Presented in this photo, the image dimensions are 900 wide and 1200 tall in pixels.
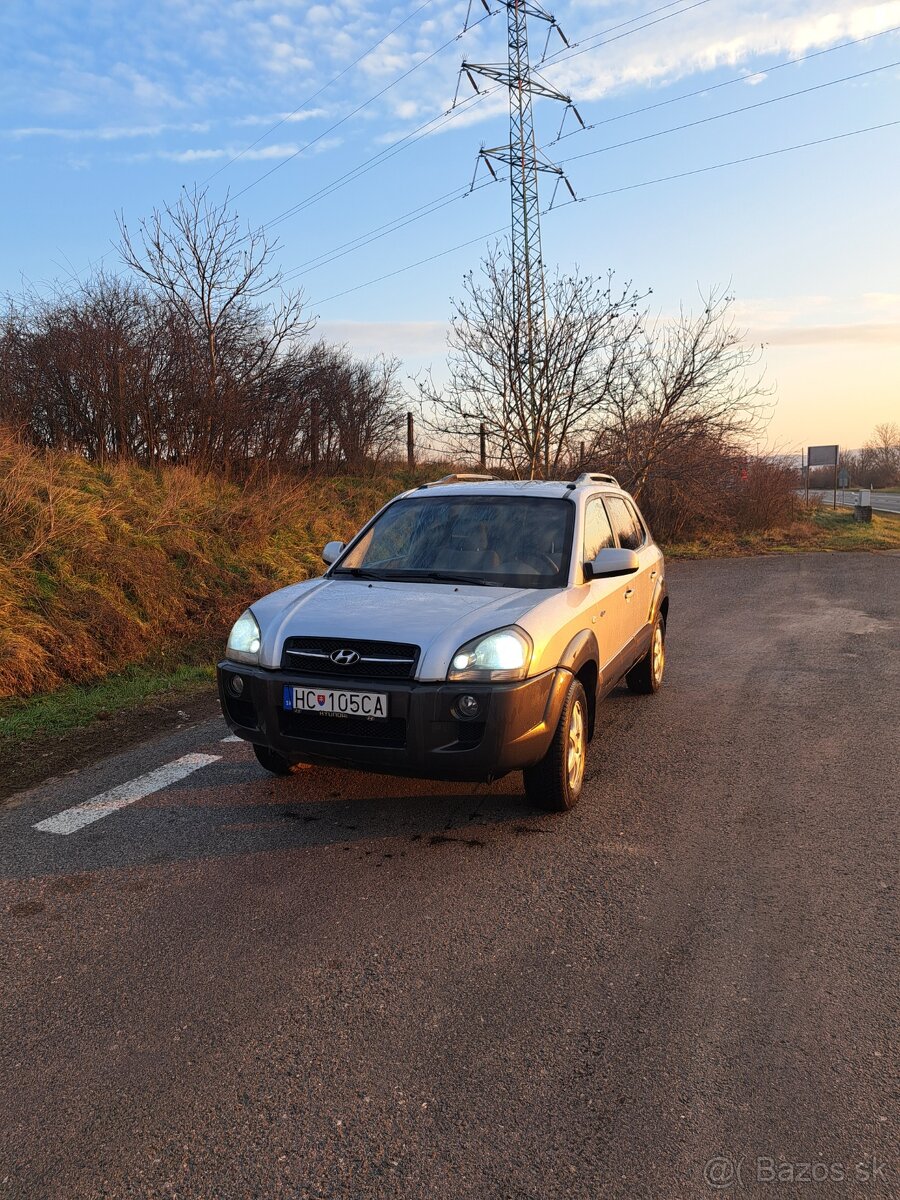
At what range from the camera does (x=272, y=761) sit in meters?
4.96

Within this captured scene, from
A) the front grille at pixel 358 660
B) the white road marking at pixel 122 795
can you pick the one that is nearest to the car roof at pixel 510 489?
the front grille at pixel 358 660

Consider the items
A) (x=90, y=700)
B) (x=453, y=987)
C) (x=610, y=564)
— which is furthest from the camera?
(x=90, y=700)

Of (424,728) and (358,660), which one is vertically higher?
(358,660)

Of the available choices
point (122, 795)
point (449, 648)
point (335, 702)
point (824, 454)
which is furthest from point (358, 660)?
point (824, 454)

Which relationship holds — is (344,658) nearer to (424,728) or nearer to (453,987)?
(424,728)

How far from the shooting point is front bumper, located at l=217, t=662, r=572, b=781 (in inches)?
153

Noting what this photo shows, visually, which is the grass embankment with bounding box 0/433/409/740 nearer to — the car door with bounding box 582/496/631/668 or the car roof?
the car roof

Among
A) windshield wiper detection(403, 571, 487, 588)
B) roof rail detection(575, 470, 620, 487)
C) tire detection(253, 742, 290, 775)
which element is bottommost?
tire detection(253, 742, 290, 775)

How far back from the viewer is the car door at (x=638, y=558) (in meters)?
5.99

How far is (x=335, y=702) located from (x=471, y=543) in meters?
1.61

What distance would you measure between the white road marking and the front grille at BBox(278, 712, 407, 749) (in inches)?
49.2

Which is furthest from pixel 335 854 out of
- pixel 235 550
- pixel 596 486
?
pixel 235 550

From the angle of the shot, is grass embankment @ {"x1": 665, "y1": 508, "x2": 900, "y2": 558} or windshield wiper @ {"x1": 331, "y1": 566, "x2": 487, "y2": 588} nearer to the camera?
windshield wiper @ {"x1": 331, "y1": 566, "x2": 487, "y2": 588}

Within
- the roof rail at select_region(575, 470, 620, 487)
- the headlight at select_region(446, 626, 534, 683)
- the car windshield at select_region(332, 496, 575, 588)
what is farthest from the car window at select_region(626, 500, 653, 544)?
the headlight at select_region(446, 626, 534, 683)
